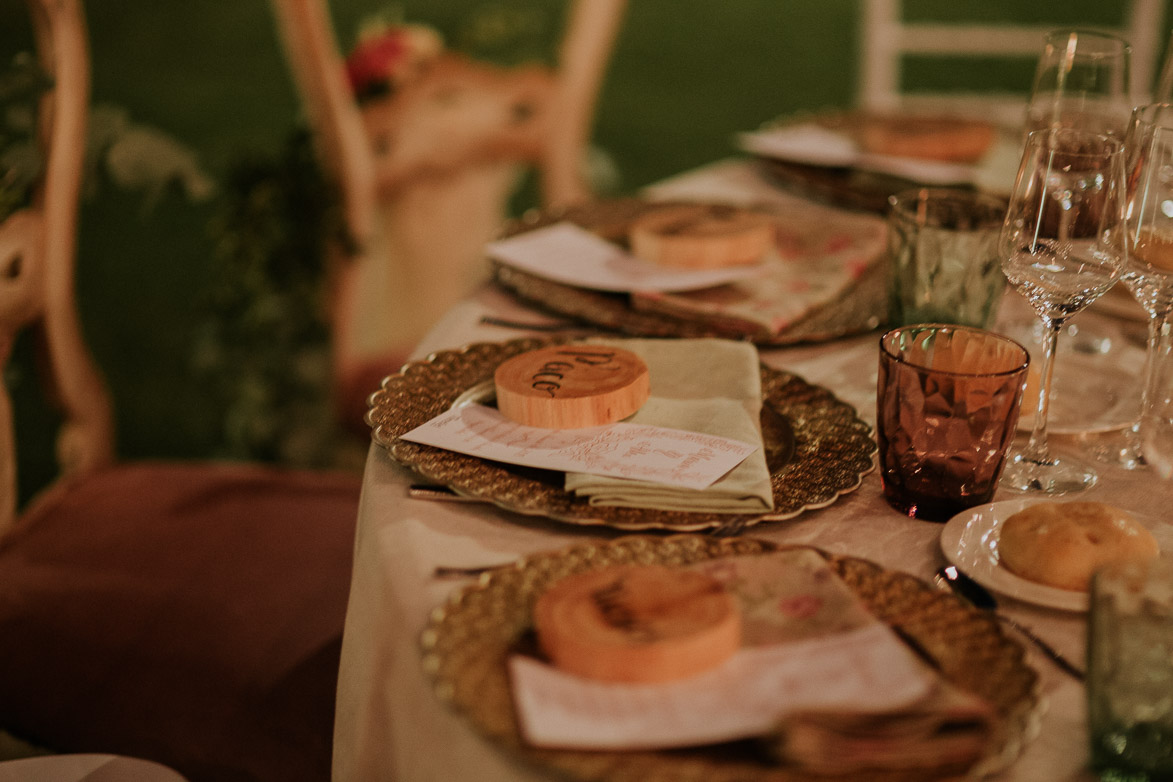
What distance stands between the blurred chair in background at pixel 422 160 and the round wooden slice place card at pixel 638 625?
4.90ft

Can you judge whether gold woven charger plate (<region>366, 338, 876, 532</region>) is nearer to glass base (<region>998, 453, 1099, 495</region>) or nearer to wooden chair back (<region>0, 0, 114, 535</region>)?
glass base (<region>998, 453, 1099, 495</region>)

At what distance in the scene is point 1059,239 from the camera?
79cm

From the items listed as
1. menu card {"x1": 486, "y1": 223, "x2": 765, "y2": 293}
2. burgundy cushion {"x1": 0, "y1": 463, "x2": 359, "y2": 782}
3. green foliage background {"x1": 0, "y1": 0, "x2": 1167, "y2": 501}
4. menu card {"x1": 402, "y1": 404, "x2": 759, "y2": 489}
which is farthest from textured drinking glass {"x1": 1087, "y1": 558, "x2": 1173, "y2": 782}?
green foliage background {"x1": 0, "y1": 0, "x2": 1167, "y2": 501}

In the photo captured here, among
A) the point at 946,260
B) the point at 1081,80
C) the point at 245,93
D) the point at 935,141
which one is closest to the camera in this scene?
the point at 946,260

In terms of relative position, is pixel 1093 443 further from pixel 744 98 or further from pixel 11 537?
pixel 744 98

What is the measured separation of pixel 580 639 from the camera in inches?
20.9

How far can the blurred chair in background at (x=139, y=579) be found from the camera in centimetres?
103

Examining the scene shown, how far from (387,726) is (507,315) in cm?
57

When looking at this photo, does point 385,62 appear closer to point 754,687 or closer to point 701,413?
point 701,413

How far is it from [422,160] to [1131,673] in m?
1.95

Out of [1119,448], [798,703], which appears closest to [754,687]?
[798,703]

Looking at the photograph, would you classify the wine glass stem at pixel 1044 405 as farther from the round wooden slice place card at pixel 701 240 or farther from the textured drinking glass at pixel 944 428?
the round wooden slice place card at pixel 701 240

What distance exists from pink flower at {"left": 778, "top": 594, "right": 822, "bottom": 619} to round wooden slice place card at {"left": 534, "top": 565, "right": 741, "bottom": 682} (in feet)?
0.11

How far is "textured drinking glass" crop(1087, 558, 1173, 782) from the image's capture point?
0.51 m
